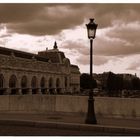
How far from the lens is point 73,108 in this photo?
54.6ft

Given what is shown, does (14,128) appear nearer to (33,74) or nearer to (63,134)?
(63,134)

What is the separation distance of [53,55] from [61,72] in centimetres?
630

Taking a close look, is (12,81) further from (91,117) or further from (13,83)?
(91,117)

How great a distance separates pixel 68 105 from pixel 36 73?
280ft

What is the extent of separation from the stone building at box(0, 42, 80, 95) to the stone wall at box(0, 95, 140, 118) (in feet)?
205

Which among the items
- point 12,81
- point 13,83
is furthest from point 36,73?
point 13,83

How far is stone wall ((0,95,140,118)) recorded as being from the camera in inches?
603

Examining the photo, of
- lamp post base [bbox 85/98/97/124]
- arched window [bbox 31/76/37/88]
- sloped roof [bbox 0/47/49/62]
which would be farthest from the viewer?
arched window [bbox 31/76/37/88]

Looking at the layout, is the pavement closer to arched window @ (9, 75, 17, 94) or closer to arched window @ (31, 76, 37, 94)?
arched window @ (9, 75, 17, 94)

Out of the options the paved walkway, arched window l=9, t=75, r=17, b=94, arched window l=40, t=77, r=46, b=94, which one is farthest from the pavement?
arched window l=40, t=77, r=46, b=94

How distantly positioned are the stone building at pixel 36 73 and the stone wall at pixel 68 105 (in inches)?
2462

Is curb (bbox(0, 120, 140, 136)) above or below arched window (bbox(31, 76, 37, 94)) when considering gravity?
below
